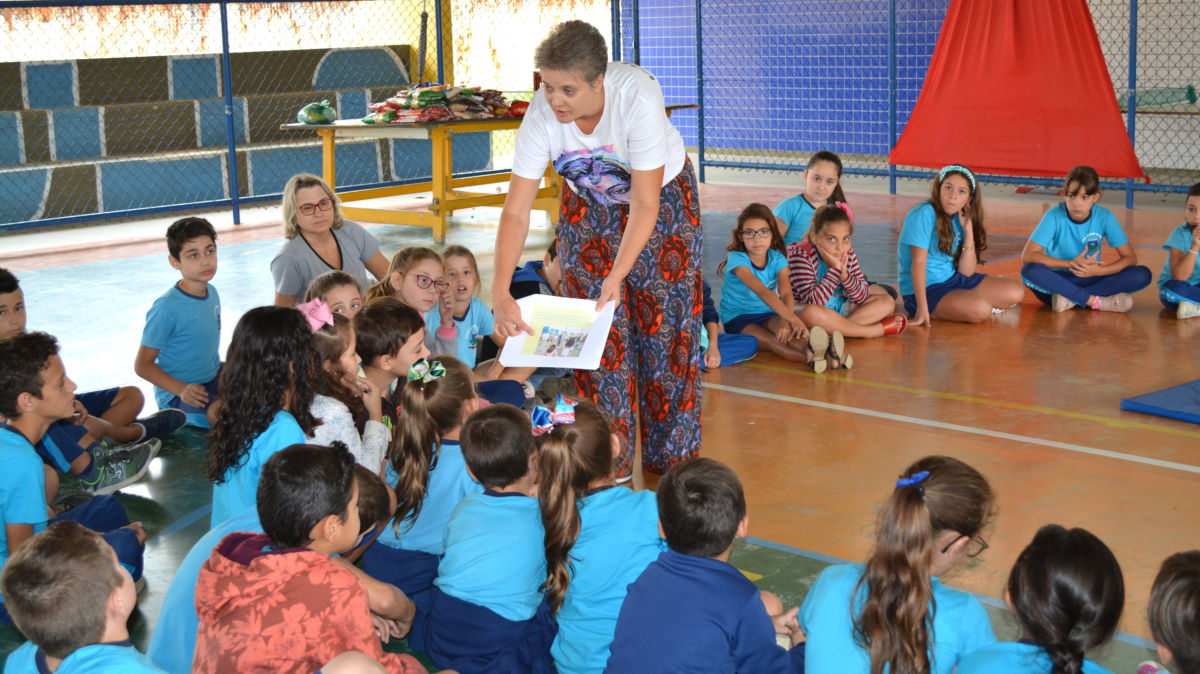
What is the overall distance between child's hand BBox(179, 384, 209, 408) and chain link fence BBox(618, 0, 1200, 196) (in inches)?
269

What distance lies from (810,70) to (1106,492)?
1005 centimetres

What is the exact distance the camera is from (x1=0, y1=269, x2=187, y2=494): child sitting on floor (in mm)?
4098

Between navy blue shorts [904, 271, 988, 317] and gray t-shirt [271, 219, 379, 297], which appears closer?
gray t-shirt [271, 219, 379, 297]

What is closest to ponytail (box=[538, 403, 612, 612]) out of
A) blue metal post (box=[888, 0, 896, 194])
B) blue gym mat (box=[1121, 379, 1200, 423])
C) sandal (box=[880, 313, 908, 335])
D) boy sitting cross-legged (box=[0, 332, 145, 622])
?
boy sitting cross-legged (box=[0, 332, 145, 622])

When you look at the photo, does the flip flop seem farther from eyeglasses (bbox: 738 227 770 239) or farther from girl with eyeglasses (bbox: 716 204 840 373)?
eyeglasses (bbox: 738 227 770 239)

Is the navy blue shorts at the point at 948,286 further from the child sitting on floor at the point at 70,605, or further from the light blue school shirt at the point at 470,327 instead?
the child sitting on floor at the point at 70,605

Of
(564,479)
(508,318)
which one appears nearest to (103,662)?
(564,479)

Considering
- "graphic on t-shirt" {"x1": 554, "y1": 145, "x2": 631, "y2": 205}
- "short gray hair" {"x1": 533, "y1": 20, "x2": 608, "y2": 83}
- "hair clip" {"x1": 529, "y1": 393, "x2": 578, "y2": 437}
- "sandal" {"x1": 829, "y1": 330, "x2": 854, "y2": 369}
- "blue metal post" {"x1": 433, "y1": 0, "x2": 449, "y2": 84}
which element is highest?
"blue metal post" {"x1": 433, "y1": 0, "x2": 449, "y2": 84}

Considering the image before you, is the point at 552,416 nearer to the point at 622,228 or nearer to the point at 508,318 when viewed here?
the point at 508,318

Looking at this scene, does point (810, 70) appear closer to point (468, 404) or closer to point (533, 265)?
point (533, 265)

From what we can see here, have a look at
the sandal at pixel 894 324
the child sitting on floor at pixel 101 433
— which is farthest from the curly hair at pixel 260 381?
the sandal at pixel 894 324

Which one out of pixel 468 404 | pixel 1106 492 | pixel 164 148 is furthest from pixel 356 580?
pixel 164 148

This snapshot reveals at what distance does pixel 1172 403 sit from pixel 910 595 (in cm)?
287

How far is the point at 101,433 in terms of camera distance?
448cm
